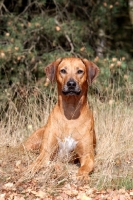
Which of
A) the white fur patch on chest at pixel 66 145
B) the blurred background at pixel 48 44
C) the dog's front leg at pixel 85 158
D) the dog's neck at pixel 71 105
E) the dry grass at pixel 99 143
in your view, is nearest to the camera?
the dry grass at pixel 99 143

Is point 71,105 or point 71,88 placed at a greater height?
point 71,88

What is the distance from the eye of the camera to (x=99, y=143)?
6859 mm

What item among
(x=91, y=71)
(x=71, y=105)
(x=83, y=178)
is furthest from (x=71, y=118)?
(x=83, y=178)

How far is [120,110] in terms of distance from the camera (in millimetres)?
8031

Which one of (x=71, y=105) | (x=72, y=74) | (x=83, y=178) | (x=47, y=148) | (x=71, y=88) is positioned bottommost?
(x=83, y=178)

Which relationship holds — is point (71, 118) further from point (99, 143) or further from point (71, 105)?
point (99, 143)

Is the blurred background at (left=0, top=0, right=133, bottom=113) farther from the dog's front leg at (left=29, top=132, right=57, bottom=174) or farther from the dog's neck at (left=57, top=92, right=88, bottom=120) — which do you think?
the dog's front leg at (left=29, top=132, right=57, bottom=174)

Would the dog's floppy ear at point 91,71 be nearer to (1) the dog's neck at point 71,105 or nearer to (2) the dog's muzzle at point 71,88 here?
(1) the dog's neck at point 71,105

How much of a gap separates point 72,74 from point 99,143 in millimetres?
1203

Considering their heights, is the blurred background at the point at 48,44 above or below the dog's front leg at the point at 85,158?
above

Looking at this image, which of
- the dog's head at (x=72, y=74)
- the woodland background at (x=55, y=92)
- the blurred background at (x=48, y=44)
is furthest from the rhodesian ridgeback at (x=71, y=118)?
the blurred background at (x=48, y=44)

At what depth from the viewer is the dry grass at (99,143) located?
5555mm

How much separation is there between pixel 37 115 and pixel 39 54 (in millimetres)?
2666

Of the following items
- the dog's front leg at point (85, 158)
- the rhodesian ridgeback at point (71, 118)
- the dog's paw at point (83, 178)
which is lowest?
the dog's paw at point (83, 178)
